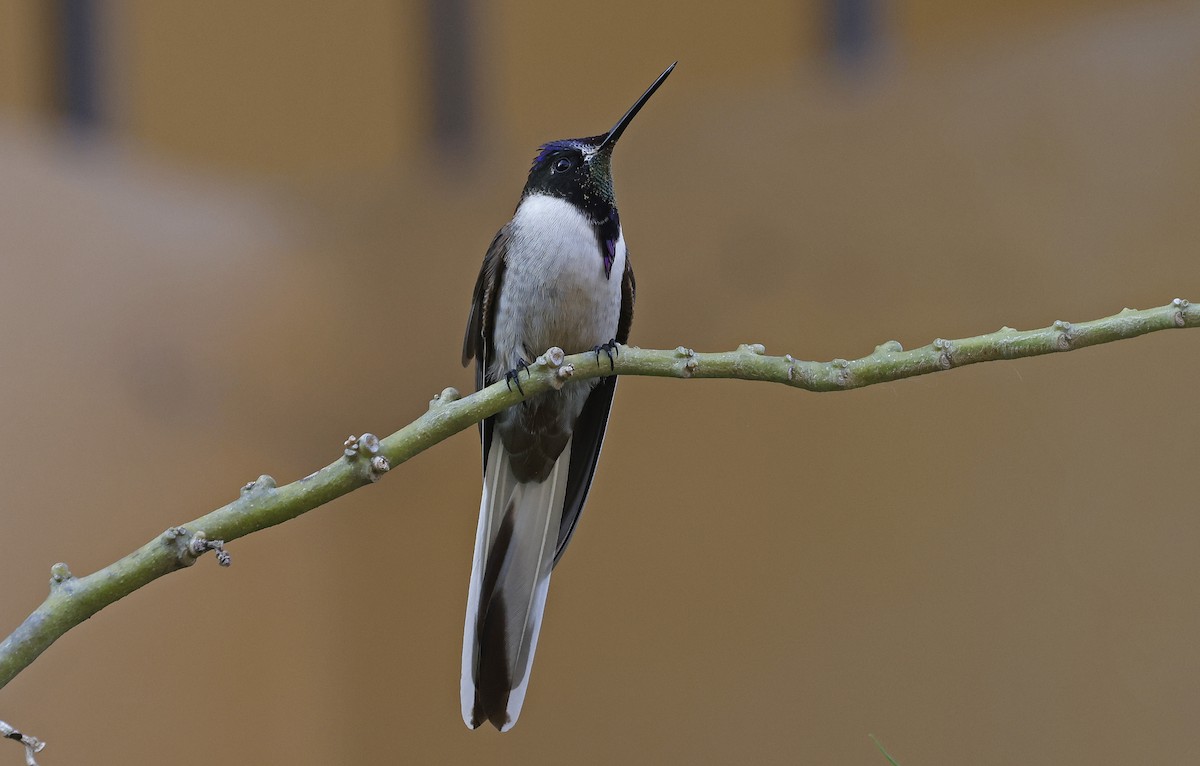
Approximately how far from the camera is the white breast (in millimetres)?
1951

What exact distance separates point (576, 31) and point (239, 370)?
161 centimetres

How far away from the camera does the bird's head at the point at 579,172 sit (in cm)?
204

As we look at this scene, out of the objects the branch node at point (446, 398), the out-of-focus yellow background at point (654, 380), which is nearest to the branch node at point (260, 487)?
the branch node at point (446, 398)

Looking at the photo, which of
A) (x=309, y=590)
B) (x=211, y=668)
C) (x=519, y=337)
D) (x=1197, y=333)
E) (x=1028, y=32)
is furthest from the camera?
(x=309, y=590)

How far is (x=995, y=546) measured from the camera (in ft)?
10.8

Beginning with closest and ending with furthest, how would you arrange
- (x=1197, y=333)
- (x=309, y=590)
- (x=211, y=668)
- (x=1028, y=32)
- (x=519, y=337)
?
(x=519, y=337)
(x=1197, y=333)
(x=1028, y=32)
(x=211, y=668)
(x=309, y=590)

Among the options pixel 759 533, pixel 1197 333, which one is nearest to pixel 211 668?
pixel 759 533

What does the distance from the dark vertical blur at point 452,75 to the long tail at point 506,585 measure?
2206mm

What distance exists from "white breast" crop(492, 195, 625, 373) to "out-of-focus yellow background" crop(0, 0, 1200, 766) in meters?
1.49

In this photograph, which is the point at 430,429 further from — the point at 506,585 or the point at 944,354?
the point at 506,585

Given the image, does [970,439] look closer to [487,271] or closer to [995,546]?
[995,546]

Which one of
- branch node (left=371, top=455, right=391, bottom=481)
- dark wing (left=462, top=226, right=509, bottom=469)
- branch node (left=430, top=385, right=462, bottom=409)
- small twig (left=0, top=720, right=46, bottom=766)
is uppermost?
dark wing (left=462, top=226, right=509, bottom=469)

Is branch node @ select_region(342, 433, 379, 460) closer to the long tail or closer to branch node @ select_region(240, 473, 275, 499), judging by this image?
branch node @ select_region(240, 473, 275, 499)

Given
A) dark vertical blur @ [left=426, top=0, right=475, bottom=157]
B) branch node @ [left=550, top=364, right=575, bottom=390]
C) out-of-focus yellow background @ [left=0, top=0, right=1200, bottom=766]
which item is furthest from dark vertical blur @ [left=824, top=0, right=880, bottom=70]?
branch node @ [left=550, top=364, right=575, bottom=390]
